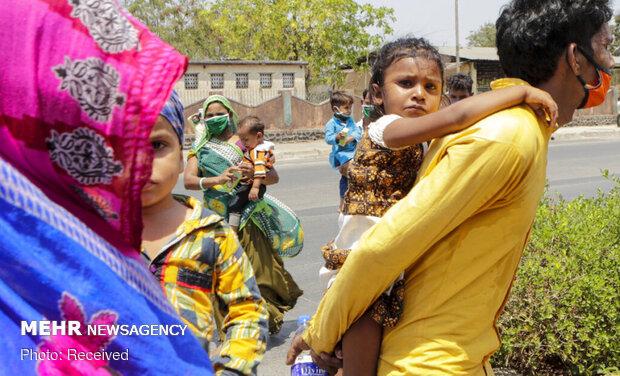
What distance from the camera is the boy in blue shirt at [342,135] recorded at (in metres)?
7.22

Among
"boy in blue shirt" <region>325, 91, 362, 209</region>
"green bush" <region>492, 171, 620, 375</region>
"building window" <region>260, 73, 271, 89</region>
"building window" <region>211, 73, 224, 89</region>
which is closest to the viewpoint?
"green bush" <region>492, 171, 620, 375</region>

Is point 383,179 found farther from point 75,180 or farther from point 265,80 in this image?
point 265,80

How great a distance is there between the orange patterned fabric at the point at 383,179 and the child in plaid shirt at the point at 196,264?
43cm

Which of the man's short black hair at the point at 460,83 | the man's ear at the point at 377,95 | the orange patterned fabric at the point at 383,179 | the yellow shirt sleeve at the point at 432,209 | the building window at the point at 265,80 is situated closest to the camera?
the yellow shirt sleeve at the point at 432,209

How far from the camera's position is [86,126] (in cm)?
112

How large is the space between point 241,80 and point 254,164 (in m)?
23.9

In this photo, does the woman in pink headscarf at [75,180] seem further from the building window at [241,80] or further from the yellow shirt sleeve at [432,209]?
the building window at [241,80]

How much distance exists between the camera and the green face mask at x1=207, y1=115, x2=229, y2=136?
4883mm

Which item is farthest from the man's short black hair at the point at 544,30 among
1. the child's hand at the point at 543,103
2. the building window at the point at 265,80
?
the building window at the point at 265,80

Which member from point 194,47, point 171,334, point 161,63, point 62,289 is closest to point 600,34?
point 161,63

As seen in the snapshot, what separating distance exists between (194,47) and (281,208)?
37039mm

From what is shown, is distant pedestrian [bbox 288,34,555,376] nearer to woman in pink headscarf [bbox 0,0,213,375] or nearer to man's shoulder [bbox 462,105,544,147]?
man's shoulder [bbox 462,105,544,147]

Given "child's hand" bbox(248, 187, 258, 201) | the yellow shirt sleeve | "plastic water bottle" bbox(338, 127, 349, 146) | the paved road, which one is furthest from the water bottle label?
"plastic water bottle" bbox(338, 127, 349, 146)

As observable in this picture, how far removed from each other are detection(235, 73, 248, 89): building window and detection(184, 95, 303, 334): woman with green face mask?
23421 millimetres
